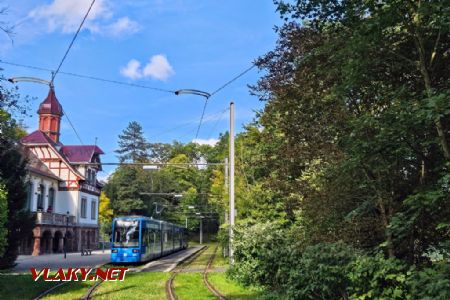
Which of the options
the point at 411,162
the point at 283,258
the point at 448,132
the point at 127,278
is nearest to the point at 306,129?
the point at 283,258

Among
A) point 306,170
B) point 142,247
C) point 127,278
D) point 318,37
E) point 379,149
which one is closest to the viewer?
point 379,149

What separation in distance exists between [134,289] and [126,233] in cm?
1455

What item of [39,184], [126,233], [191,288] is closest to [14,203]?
[126,233]

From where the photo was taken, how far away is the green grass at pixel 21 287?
15.6 metres

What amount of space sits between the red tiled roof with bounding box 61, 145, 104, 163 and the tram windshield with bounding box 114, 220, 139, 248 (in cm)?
2813

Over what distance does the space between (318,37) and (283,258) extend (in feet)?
19.9

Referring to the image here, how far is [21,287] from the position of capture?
17.5 m

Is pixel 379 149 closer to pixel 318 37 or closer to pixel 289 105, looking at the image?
pixel 318 37

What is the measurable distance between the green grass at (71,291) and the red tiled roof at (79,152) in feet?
133

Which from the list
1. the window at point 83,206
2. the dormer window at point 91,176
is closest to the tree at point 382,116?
the window at point 83,206

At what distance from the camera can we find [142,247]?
31.4 m

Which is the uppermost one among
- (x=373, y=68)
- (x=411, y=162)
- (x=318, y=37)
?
(x=318, y=37)

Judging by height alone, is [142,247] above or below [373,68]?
below

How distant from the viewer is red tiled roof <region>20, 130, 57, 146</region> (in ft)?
173
